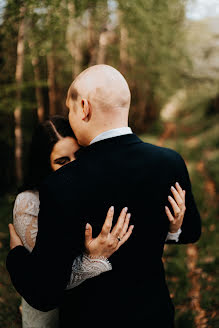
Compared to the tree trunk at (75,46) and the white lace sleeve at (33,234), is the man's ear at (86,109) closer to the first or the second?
the white lace sleeve at (33,234)

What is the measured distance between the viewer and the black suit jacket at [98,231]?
1182mm

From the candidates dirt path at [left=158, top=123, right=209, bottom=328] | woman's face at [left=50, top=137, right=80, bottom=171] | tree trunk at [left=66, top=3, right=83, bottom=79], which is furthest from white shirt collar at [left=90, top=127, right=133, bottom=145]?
tree trunk at [left=66, top=3, right=83, bottom=79]

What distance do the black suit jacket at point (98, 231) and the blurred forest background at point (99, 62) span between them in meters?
1.79

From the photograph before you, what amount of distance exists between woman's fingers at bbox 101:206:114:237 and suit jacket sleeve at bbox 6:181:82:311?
0.12m

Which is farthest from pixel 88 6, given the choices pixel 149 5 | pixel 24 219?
pixel 24 219

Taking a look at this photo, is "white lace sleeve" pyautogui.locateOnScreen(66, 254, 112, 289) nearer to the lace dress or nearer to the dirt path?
the lace dress

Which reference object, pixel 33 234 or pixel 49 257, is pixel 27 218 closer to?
pixel 33 234

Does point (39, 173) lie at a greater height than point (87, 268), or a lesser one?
greater

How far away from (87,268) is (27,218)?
0.61m

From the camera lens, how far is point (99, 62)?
7527 millimetres

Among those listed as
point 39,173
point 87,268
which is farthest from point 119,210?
point 39,173

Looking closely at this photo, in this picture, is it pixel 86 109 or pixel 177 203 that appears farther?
pixel 177 203

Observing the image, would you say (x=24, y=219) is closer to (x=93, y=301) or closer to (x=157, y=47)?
(x=93, y=301)

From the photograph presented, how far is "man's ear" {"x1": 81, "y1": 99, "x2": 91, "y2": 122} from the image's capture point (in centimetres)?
123
